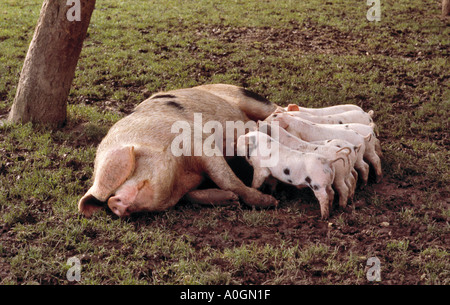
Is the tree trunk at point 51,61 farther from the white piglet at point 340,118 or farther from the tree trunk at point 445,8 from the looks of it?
the tree trunk at point 445,8

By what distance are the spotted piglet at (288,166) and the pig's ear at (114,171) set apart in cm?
124

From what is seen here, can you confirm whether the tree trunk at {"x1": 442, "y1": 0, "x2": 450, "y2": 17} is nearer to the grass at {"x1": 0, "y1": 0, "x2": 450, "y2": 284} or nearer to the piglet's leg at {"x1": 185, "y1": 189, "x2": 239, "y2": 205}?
the grass at {"x1": 0, "y1": 0, "x2": 450, "y2": 284}

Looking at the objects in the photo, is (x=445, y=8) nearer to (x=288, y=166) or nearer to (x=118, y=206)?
(x=288, y=166)

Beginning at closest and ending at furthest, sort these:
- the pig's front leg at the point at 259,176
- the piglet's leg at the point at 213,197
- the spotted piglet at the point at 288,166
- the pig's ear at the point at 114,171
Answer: the pig's ear at the point at 114,171 → the spotted piglet at the point at 288,166 → the piglet's leg at the point at 213,197 → the pig's front leg at the point at 259,176

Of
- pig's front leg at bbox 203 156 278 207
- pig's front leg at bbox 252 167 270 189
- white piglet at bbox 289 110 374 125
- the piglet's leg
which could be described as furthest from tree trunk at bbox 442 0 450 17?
the piglet's leg

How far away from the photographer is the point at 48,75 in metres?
6.08

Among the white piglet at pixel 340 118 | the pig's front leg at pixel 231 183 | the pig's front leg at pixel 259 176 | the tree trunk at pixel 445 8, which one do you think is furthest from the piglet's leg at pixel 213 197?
the tree trunk at pixel 445 8

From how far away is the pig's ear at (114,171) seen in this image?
400 centimetres

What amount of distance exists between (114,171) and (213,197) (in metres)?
0.99

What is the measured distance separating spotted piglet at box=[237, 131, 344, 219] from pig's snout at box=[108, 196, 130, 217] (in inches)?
51.9

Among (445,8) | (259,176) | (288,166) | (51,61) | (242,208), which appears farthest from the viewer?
(445,8)

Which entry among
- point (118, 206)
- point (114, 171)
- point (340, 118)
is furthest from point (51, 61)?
point (340, 118)

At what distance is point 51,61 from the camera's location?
606cm

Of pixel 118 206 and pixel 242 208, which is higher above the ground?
pixel 118 206
